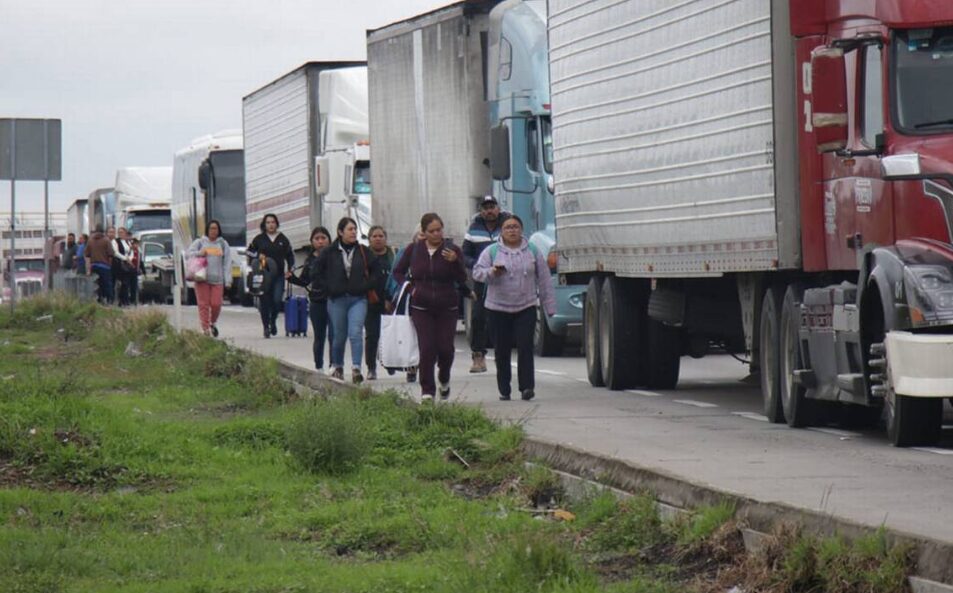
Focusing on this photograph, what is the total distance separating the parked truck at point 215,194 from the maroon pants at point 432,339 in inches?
1264

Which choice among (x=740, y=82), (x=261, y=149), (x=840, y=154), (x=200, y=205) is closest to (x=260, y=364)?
(x=740, y=82)

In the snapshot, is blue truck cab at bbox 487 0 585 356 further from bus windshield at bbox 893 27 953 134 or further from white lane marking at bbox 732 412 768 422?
bus windshield at bbox 893 27 953 134

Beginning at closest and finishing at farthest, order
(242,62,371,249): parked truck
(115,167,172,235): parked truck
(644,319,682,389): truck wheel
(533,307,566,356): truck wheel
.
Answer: (644,319,682,389): truck wheel < (533,307,566,356): truck wheel < (242,62,371,249): parked truck < (115,167,172,235): parked truck

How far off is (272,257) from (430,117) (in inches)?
120

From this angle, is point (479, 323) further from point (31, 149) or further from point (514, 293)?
point (31, 149)

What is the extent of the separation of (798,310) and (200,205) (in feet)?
129

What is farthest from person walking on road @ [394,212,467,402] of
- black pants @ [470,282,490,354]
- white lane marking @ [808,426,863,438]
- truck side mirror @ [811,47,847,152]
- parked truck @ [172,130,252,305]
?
parked truck @ [172,130,252,305]

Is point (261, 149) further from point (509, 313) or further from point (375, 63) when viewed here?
point (509, 313)

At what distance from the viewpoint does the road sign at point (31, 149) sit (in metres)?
34.8

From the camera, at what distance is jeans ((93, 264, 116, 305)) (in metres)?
48.1

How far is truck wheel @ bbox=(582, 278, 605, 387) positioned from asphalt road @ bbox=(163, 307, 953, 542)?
0.21 m

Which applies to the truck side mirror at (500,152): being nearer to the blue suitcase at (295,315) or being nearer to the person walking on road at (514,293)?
the blue suitcase at (295,315)

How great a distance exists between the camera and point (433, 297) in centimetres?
1870

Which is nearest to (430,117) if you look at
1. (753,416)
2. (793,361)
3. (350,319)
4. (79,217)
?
(350,319)
